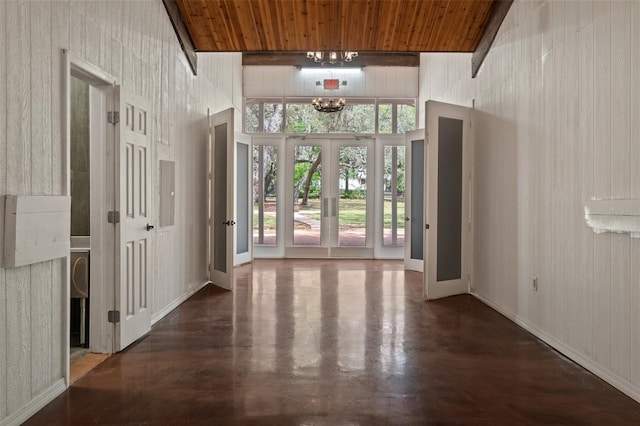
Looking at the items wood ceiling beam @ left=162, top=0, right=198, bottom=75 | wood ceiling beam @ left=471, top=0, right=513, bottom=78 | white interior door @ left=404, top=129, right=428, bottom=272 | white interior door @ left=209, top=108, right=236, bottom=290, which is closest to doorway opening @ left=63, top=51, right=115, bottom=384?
wood ceiling beam @ left=162, top=0, right=198, bottom=75

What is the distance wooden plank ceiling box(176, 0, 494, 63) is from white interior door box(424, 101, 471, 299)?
2.83 feet

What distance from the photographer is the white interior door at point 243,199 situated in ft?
28.3

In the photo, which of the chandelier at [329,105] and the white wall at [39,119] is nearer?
the white wall at [39,119]

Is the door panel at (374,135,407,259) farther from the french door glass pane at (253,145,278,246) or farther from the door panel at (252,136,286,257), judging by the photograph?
the french door glass pane at (253,145,278,246)

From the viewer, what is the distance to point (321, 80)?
9.88 metres

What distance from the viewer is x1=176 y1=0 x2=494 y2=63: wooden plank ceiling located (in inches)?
207

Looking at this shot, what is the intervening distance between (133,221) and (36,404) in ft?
5.32

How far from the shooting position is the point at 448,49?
19.7ft

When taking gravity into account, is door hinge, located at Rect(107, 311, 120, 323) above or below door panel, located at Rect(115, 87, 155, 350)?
below

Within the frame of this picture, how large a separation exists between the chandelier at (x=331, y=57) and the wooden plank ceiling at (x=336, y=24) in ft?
9.12

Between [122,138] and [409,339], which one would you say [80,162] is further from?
[409,339]

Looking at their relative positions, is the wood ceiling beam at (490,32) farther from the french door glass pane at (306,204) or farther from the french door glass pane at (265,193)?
the french door glass pane at (265,193)

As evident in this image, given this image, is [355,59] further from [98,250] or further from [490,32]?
[98,250]

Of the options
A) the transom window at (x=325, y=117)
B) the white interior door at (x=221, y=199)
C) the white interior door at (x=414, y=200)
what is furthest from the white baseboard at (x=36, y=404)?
the transom window at (x=325, y=117)
